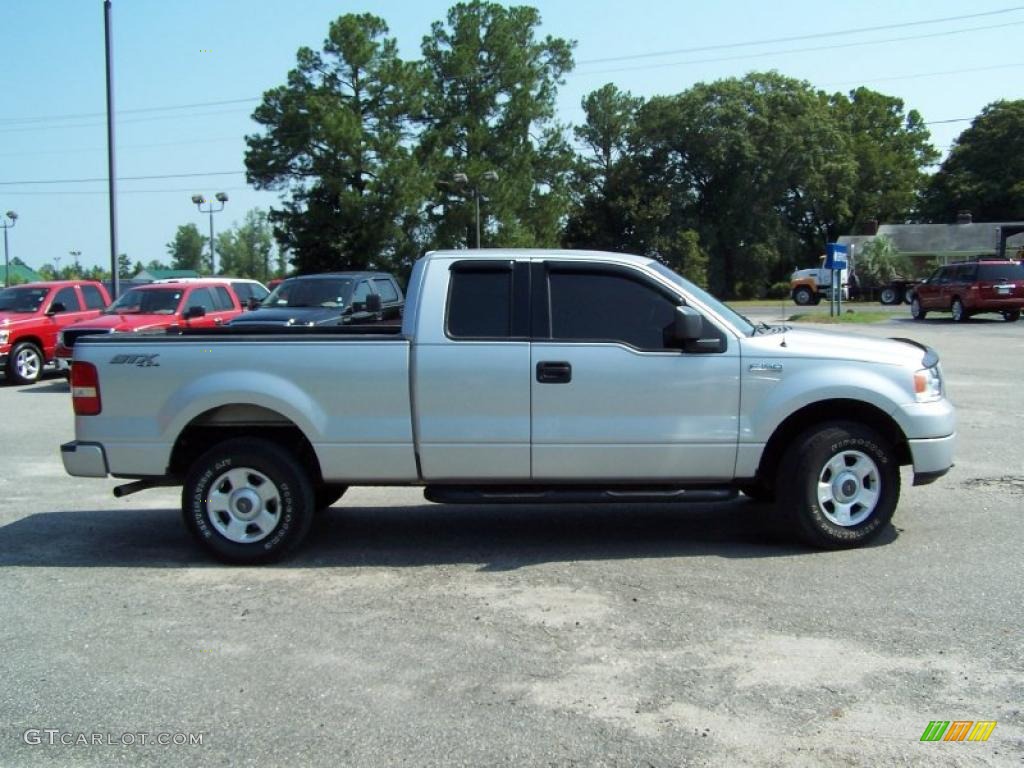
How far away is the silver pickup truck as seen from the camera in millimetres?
5996

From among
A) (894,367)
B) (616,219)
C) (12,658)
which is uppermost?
(616,219)

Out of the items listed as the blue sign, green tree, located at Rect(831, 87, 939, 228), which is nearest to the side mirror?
the blue sign

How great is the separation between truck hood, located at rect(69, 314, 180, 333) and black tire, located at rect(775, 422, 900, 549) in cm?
1239

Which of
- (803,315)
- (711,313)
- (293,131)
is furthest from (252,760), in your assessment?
(293,131)

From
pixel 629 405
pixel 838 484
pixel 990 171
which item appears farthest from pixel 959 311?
pixel 990 171

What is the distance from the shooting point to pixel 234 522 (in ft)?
20.2

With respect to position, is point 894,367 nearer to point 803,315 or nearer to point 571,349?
point 571,349

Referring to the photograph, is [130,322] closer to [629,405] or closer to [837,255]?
[629,405]

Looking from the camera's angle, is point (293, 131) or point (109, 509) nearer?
point (109, 509)

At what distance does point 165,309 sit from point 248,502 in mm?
11751

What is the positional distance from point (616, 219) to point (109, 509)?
6940cm

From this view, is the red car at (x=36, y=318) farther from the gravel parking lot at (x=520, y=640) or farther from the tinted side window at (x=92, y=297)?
the gravel parking lot at (x=520, y=640)

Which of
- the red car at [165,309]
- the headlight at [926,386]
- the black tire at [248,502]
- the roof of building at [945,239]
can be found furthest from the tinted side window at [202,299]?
the roof of building at [945,239]

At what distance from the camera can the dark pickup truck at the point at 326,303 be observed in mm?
14477
